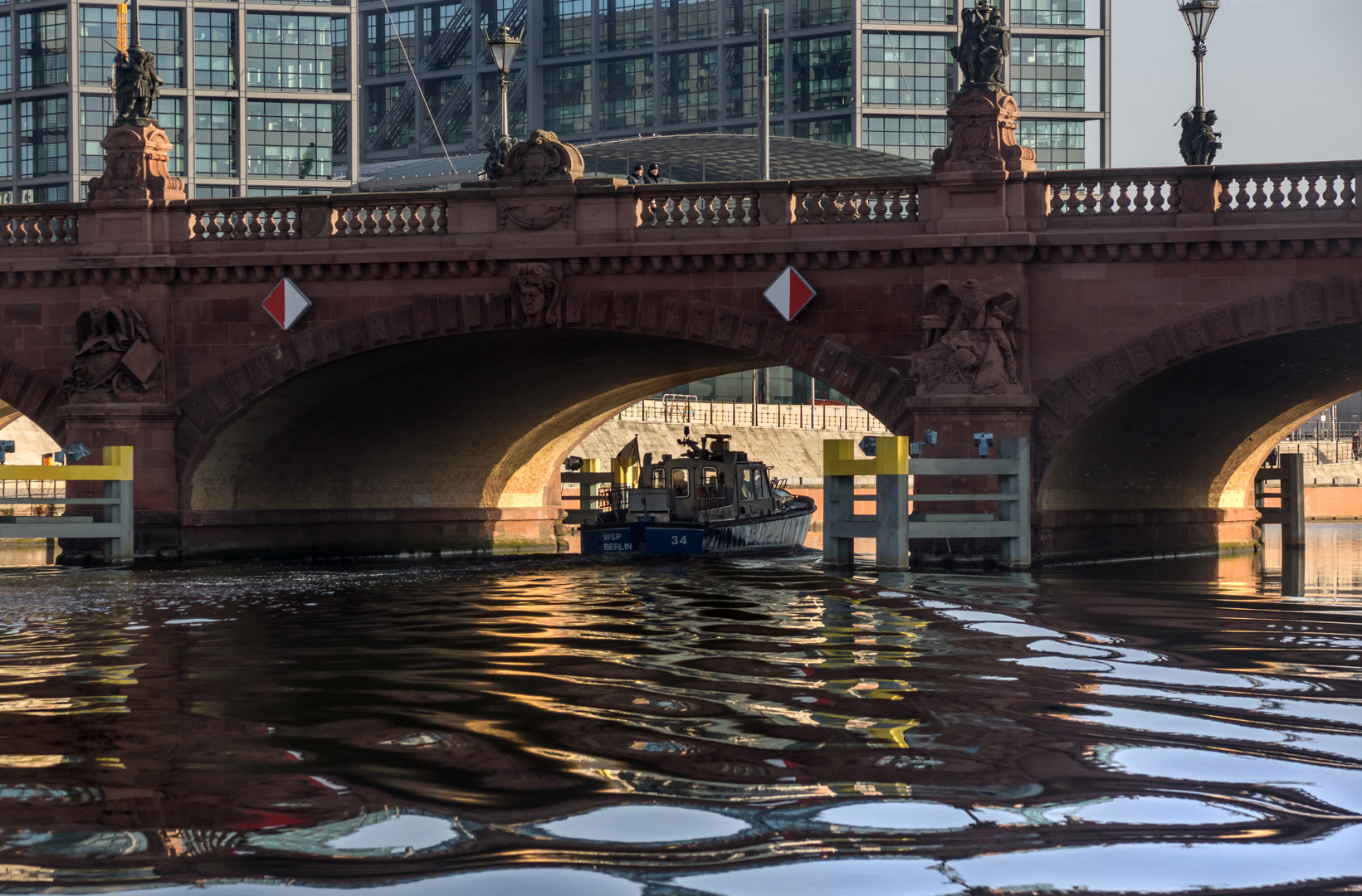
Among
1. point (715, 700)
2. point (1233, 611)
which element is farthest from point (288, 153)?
point (715, 700)

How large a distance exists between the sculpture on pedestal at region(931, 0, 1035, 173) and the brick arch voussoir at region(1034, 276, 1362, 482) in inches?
137

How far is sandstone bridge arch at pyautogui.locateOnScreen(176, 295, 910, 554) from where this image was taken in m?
28.2

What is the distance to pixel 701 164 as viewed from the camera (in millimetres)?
76250

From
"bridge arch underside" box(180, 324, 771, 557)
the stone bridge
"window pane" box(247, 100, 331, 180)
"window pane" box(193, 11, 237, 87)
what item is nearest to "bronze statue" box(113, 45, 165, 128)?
the stone bridge

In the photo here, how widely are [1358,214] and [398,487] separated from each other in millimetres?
21604

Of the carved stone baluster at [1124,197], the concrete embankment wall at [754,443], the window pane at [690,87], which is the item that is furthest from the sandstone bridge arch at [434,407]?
the window pane at [690,87]

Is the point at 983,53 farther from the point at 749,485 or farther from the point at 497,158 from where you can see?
the point at 749,485

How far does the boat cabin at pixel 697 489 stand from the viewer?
3300cm

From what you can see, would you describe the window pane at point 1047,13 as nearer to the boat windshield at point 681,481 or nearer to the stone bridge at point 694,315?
the stone bridge at point 694,315

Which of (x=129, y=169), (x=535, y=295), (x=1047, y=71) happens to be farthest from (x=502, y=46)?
(x=1047, y=71)

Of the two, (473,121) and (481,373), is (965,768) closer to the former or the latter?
(481,373)

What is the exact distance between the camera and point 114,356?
29.5 meters

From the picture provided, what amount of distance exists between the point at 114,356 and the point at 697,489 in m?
11.7

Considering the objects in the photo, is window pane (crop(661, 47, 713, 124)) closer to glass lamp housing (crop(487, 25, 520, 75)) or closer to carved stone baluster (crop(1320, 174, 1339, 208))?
glass lamp housing (crop(487, 25, 520, 75))
